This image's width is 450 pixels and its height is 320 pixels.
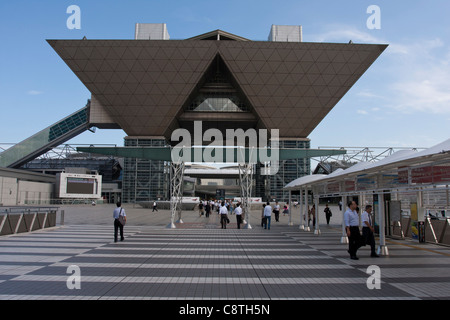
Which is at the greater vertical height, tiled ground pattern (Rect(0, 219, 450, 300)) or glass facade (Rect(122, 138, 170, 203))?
glass facade (Rect(122, 138, 170, 203))

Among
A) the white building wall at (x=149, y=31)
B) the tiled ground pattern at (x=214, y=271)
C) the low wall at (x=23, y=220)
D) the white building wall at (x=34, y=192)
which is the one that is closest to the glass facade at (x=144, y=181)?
the white building wall at (x=34, y=192)

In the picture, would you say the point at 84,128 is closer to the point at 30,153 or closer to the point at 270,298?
the point at 30,153

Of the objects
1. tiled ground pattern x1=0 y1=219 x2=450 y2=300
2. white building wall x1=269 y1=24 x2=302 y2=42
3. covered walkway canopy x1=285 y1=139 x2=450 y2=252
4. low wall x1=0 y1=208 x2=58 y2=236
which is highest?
white building wall x1=269 y1=24 x2=302 y2=42

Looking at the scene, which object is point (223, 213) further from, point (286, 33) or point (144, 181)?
point (286, 33)

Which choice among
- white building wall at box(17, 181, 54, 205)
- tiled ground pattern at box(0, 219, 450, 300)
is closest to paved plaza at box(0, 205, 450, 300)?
tiled ground pattern at box(0, 219, 450, 300)

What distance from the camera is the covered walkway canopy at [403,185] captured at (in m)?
8.22

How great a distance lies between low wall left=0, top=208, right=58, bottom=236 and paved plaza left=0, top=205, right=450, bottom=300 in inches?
89.4

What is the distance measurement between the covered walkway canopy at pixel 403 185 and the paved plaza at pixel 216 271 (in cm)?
159

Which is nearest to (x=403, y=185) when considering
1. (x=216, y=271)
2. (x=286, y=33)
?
(x=216, y=271)

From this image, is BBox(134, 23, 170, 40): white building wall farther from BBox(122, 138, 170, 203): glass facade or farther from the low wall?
the low wall

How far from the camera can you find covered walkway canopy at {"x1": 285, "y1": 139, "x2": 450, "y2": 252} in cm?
822

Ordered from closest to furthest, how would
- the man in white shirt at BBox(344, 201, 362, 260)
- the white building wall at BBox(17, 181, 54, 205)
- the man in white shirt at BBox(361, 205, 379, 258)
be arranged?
1. the man in white shirt at BBox(344, 201, 362, 260)
2. the man in white shirt at BBox(361, 205, 379, 258)
3. the white building wall at BBox(17, 181, 54, 205)

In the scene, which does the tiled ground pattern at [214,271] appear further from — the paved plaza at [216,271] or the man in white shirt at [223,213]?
the man in white shirt at [223,213]

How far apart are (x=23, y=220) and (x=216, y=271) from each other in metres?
12.2
